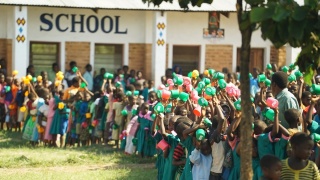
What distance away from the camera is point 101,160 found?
581 inches

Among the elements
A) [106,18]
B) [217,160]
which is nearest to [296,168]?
[217,160]

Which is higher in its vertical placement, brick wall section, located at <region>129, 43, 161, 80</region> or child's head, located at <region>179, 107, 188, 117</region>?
brick wall section, located at <region>129, 43, 161, 80</region>

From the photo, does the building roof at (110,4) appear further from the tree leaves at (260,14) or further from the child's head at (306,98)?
the tree leaves at (260,14)

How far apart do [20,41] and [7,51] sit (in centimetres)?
86

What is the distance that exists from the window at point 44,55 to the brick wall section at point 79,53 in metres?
0.40

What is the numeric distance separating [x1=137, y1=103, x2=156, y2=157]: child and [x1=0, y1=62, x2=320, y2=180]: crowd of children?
2cm

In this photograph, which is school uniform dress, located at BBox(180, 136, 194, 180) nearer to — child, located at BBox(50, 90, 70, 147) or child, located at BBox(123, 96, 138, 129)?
child, located at BBox(123, 96, 138, 129)

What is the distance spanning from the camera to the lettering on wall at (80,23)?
24.3m

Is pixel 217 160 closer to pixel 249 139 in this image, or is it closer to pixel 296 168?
pixel 296 168

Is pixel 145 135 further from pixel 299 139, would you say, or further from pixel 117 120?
pixel 299 139

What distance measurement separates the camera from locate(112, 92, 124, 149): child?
663 inches

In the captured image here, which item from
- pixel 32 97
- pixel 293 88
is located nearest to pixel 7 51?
pixel 32 97

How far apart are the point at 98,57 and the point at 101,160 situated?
10831 millimetres

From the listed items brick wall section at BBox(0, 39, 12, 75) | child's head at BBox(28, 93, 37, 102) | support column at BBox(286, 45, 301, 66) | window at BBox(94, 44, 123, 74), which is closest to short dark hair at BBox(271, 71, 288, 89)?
child's head at BBox(28, 93, 37, 102)
